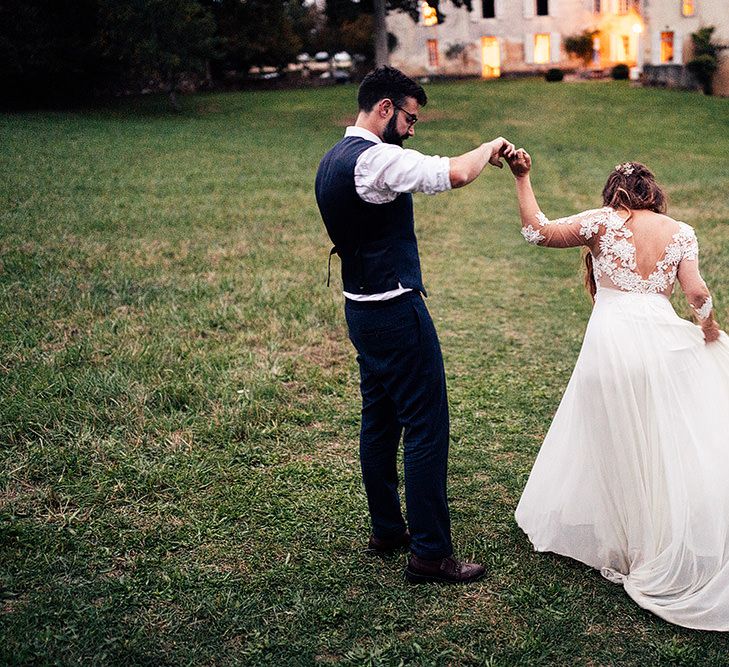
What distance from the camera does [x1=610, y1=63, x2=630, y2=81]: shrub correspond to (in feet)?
151

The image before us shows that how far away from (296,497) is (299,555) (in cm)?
65

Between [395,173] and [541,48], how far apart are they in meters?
53.7

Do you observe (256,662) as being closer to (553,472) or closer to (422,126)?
(553,472)

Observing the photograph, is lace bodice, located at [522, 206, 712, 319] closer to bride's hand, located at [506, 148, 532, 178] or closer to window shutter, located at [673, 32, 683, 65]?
bride's hand, located at [506, 148, 532, 178]

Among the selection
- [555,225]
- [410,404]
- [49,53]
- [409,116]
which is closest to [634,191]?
[555,225]

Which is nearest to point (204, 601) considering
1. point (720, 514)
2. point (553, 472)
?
point (553, 472)

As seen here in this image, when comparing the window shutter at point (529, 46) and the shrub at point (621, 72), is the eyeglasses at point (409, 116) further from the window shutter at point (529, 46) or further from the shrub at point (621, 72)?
the window shutter at point (529, 46)

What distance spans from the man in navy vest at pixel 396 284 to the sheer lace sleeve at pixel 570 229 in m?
0.54

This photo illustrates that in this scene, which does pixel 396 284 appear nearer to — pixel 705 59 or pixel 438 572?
pixel 438 572

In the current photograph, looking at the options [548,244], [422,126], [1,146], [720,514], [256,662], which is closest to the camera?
[256,662]

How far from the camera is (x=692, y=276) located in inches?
159

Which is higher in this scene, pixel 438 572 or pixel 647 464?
pixel 647 464

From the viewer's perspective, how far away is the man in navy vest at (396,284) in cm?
341

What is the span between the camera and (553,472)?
4301mm
